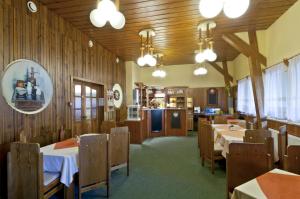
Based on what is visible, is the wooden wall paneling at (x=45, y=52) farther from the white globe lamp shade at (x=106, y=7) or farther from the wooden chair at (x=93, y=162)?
the white globe lamp shade at (x=106, y=7)

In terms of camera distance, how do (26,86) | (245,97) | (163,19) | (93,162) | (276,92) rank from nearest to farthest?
(93,162), (26,86), (163,19), (276,92), (245,97)

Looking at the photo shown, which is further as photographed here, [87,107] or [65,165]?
[87,107]

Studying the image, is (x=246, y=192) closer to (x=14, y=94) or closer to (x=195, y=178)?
(x=195, y=178)

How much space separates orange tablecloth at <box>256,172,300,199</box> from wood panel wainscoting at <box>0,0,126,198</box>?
3.18m

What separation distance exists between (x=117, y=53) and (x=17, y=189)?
5.15m

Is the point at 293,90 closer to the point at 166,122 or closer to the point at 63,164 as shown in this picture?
the point at 63,164

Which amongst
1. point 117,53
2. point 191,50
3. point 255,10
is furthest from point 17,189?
point 191,50

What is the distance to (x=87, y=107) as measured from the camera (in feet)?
16.7

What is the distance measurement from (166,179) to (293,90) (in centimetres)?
278

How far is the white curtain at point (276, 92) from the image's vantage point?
3777mm

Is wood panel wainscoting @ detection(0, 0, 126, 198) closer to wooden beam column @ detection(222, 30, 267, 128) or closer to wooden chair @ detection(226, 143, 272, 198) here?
wooden chair @ detection(226, 143, 272, 198)

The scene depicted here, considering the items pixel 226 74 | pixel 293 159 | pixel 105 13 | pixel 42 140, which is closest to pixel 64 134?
pixel 42 140

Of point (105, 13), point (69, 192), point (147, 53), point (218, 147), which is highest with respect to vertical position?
point (147, 53)

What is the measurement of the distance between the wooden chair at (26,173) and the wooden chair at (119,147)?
124 cm
